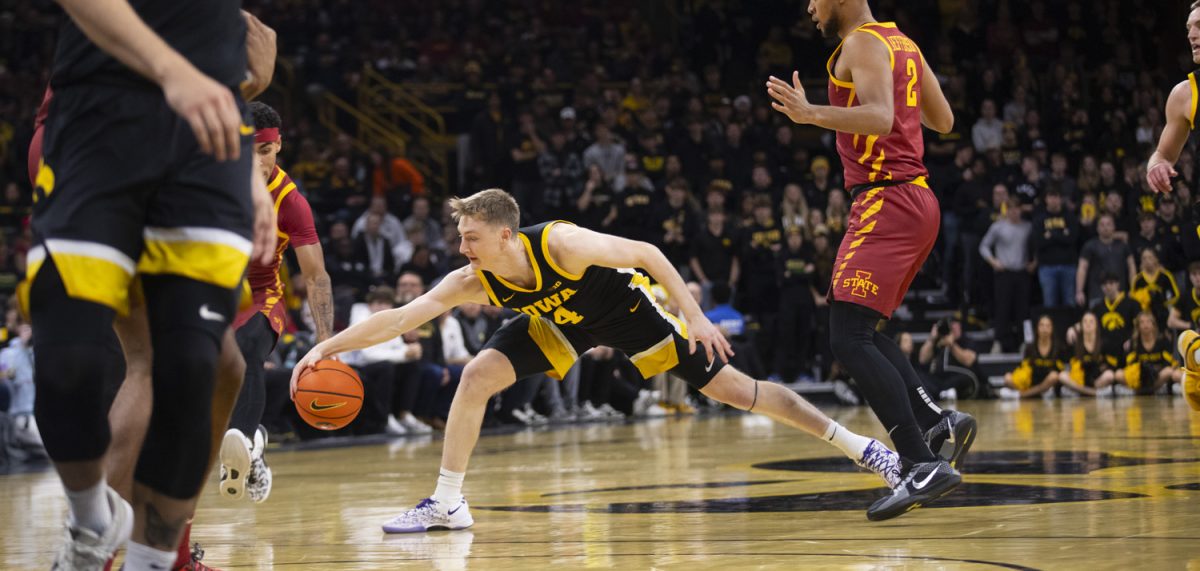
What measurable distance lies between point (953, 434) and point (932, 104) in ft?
4.43

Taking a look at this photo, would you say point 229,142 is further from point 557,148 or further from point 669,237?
point 557,148

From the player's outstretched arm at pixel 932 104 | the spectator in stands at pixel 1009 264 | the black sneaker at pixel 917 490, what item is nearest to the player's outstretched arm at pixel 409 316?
the black sneaker at pixel 917 490

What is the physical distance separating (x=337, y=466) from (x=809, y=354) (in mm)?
8479

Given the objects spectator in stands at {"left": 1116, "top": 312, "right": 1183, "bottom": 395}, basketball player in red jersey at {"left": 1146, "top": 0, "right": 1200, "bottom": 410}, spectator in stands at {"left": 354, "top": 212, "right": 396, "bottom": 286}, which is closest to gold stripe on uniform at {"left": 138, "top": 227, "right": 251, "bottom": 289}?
basketball player in red jersey at {"left": 1146, "top": 0, "right": 1200, "bottom": 410}

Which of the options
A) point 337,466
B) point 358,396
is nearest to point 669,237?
point 337,466

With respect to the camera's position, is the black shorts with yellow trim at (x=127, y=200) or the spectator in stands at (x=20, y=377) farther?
the spectator in stands at (x=20, y=377)

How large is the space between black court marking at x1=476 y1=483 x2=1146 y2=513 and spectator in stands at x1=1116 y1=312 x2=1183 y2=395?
966 cm

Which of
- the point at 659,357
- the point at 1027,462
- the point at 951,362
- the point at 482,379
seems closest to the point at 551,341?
the point at 482,379

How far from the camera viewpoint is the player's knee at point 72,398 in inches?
108

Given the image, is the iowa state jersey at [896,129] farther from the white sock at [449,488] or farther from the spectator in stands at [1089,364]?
the spectator in stands at [1089,364]

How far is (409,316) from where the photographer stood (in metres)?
5.79

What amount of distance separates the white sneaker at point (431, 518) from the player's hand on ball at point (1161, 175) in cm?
306

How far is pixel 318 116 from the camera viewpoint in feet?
69.9

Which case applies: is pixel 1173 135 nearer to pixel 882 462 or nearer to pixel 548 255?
pixel 882 462
